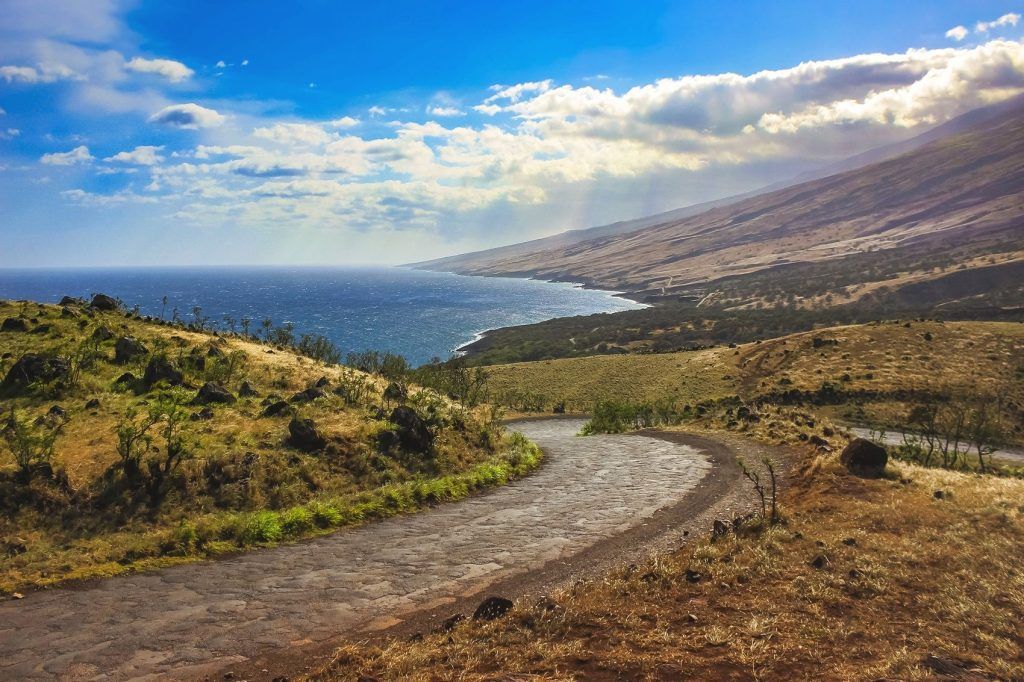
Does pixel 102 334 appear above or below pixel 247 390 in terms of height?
above

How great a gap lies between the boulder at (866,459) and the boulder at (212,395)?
22.9 meters

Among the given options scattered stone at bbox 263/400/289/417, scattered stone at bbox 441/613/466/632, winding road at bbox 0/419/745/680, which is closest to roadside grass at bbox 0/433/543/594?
winding road at bbox 0/419/745/680


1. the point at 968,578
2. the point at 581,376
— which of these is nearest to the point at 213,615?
the point at 968,578

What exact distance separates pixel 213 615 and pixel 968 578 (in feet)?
43.6

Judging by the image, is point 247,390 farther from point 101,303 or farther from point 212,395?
point 101,303

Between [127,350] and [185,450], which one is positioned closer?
[185,450]

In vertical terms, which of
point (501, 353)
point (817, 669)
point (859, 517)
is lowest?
point (501, 353)

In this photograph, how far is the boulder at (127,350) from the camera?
25359 millimetres

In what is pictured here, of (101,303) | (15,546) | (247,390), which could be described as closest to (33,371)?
(247,390)

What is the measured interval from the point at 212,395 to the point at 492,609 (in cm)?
1810

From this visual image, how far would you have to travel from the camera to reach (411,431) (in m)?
22.0

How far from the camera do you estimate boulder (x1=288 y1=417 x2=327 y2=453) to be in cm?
1917

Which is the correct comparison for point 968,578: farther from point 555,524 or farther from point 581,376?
point 581,376

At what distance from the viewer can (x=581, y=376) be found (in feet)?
319
